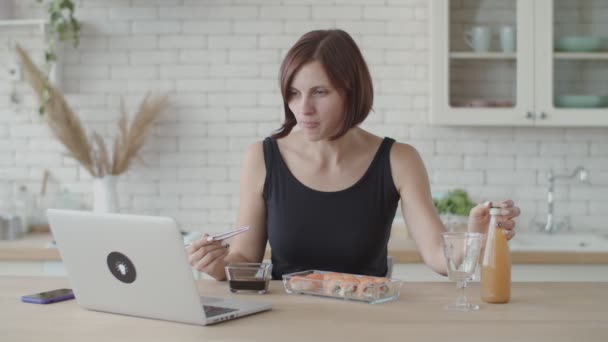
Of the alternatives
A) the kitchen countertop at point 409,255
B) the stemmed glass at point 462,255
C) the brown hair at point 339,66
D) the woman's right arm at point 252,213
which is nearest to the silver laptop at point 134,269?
the stemmed glass at point 462,255

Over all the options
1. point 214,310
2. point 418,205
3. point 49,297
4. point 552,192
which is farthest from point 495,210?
point 552,192

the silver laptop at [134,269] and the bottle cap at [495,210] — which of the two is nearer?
the silver laptop at [134,269]

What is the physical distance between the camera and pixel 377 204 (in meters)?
2.71

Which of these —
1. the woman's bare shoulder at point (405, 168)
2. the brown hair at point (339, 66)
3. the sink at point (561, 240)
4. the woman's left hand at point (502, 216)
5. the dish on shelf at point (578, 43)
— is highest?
the dish on shelf at point (578, 43)

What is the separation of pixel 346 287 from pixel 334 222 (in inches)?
24.3

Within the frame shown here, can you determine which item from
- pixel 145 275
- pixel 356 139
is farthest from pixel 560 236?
pixel 145 275

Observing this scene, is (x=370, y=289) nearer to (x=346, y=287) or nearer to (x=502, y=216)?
(x=346, y=287)

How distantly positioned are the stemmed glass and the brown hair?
2.49 feet

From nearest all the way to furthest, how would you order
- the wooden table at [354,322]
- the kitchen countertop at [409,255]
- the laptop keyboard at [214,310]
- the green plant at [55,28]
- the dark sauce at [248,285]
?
the wooden table at [354,322]
the laptop keyboard at [214,310]
the dark sauce at [248,285]
the kitchen countertop at [409,255]
the green plant at [55,28]

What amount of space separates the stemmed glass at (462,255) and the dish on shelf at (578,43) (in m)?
2.46

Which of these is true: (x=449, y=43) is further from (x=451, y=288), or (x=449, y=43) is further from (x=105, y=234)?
(x=105, y=234)

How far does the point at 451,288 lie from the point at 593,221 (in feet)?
8.16

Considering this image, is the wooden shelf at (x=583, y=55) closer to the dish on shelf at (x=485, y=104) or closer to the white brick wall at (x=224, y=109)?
the dish on shelf at (x=485, y=104)

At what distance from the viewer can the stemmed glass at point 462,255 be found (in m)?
1.97
